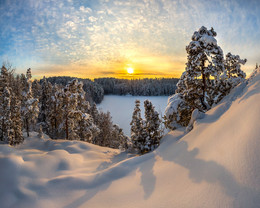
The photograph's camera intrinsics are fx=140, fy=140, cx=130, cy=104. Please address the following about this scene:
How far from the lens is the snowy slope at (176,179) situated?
311 cm

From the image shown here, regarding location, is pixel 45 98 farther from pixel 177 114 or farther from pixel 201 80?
pixel 201 80

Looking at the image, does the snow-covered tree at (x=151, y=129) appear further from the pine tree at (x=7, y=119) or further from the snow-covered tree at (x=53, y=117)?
the snow-covered tree at (x=53, y=117)

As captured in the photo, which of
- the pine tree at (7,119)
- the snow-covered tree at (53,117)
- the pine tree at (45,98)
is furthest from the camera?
the pine tree at (45,98)

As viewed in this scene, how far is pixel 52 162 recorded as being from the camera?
9.17m

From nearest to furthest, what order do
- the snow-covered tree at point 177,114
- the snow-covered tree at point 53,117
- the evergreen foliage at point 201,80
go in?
1. the evergreen foliage at point 201,80
2. the snow-covered tree at point 177,114
3. the snow-covered tree at point 53,117

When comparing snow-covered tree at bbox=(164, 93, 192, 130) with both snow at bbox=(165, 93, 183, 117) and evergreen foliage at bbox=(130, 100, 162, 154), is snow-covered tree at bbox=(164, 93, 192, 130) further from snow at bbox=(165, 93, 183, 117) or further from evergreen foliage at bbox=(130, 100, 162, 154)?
evergreen foliage at bbox=(130, 100, 162, 154)

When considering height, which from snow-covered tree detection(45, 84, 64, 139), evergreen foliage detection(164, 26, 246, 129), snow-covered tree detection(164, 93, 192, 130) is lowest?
snow-covered tree detection(45, 84, 64, 139)

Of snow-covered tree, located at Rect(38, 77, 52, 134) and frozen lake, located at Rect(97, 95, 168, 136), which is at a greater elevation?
snow-covered tree, located at Rect(38, 77, 52, 134)

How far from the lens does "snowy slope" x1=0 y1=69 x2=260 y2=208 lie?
3.11 metres

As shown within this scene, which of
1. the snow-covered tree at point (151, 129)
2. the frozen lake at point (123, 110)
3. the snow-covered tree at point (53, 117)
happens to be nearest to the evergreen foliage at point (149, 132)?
the snow-covered tree at point (151, 129)

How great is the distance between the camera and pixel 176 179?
4543mm

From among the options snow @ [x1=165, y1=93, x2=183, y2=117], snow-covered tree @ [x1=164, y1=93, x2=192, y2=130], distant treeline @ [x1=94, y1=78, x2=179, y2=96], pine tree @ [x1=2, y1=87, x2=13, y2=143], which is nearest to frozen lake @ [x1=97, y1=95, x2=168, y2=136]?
snow @ [x1=165, y1=93, x2=183, y2=117]

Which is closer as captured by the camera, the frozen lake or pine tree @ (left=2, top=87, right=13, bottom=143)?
pine tree @ (left=2, top=87, right=13, bottom=143)

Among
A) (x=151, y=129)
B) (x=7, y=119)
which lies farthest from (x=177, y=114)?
(x=7, y=119)
